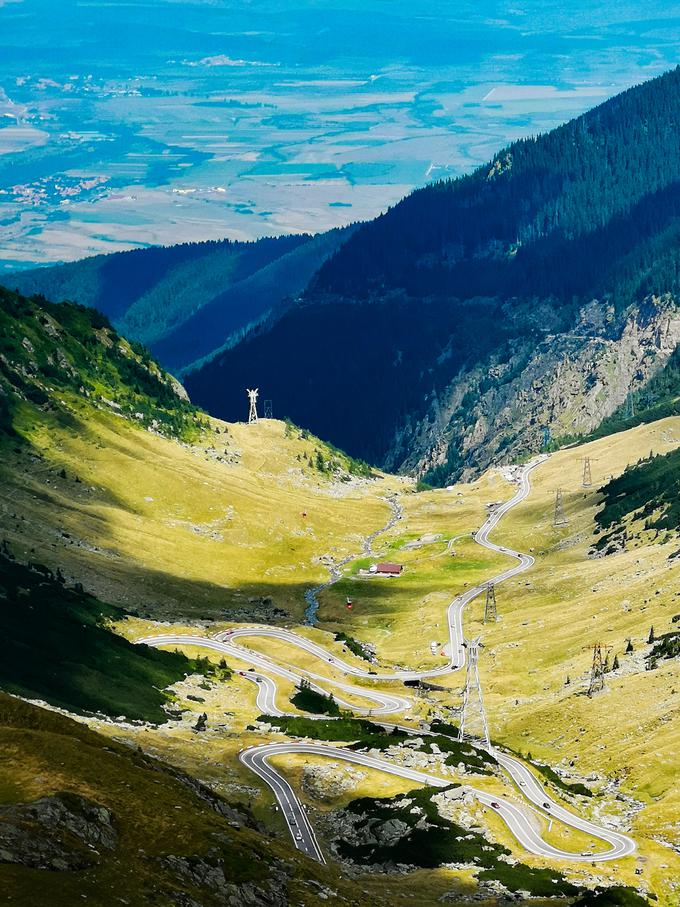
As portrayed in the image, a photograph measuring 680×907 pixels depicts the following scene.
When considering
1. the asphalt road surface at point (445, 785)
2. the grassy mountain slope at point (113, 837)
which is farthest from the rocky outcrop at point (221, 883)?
the asphalt road surface at point (445, 785)

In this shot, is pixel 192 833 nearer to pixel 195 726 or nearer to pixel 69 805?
pixel 69 805

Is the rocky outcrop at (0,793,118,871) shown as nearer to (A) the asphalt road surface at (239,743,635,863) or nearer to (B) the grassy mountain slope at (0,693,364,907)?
(B) the grassy mountain slope at (0,693,364,907)

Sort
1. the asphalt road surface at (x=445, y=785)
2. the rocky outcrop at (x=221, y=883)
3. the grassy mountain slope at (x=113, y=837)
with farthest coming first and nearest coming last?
1. the asphalt road surface at (x=445, y=785)
2. the rocky outcrop at (x=221, y=883)
3. the grassy mountain slope at (x=113, y=837)

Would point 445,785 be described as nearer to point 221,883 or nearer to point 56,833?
point 221,883

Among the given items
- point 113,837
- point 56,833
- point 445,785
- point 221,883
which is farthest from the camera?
point 445,785

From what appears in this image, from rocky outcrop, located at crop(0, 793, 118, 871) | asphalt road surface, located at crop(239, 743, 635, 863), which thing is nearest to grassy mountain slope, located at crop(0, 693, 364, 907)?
rocky outcrop, located at crop(0, 793, 118, 871)

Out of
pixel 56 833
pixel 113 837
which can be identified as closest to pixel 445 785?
pixel 113 837

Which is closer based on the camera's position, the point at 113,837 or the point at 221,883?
the point at 113,837

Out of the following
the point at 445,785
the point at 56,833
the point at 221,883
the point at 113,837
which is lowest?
the point at 445,785

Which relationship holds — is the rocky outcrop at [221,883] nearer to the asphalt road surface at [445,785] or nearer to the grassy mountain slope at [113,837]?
the grassy mountain slope at [113,837]

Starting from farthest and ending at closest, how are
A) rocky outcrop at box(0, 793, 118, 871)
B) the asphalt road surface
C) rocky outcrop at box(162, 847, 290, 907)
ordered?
the asphalt road surface, rocky outcrop at box(162, 847, 290, 907), rocky outcrop at box(0, 793, 118, 871)

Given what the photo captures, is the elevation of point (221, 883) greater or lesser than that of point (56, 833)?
lesser
